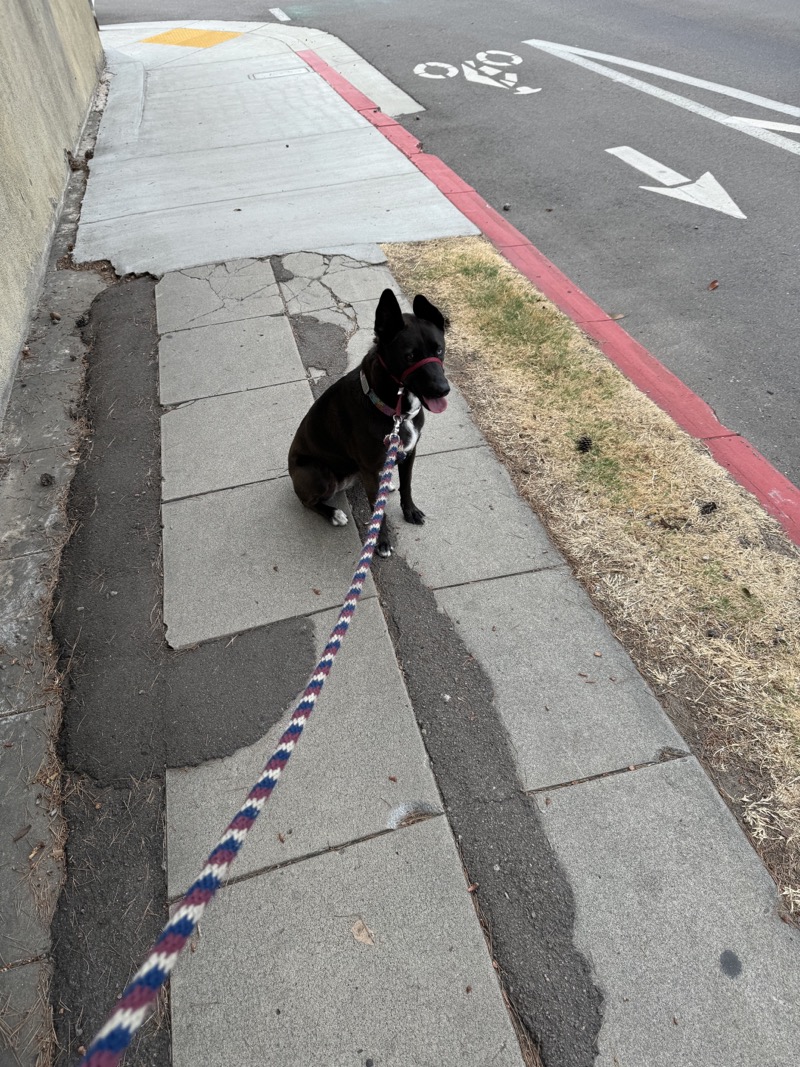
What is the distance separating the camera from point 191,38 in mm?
15188

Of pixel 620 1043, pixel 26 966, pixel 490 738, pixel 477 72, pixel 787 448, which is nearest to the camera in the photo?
pixel 620 1043

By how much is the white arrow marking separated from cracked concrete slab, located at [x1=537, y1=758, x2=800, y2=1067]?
6545 millimetres

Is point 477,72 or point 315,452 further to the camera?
point 477,72

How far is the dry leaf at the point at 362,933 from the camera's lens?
7.16ft

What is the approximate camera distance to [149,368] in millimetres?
5160

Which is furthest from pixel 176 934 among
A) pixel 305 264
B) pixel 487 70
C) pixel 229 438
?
pixel 487 70

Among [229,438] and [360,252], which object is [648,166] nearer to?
[360,252]

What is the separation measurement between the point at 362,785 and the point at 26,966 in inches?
50.7

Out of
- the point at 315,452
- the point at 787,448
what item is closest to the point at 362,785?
the point at 315,452

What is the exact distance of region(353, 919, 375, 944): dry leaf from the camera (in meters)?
2.18

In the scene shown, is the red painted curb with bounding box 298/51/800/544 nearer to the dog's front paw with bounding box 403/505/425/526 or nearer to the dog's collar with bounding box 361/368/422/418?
the dog's front paw with bounding box 403/505/425/526

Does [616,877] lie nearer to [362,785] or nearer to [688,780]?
[688,780]

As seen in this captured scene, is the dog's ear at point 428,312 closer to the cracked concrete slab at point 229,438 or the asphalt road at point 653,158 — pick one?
the cracked concrete slab at point 229,438

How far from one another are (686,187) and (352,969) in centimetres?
816
